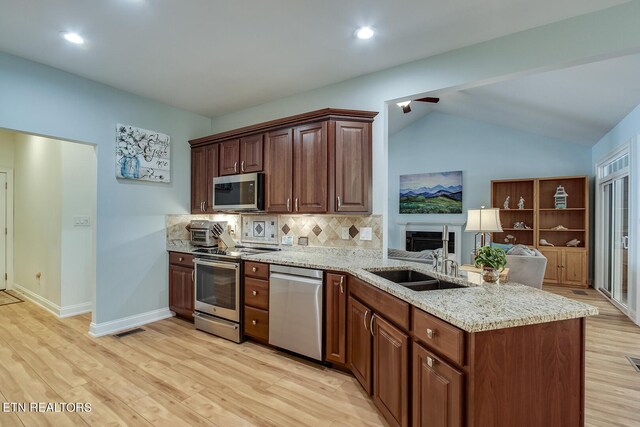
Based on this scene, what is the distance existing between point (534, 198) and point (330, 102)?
5.00 metres

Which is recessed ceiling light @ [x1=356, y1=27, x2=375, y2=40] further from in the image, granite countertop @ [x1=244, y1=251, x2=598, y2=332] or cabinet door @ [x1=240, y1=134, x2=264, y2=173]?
granite countertop @ [x1=244, y1=251, x2=598, y2=332]

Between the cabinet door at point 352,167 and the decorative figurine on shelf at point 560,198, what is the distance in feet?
16.6

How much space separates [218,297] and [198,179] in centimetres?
168

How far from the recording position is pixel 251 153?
11.5 ft

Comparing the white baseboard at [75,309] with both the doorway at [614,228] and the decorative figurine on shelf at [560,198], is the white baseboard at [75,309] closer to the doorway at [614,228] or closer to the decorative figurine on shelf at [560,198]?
the doorway at [614,228]

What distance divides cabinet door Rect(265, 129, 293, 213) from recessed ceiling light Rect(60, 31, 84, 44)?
173cm

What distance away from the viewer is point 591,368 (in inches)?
102

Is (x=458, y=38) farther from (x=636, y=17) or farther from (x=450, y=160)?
(x=450, y=160)

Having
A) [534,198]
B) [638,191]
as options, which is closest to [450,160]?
[534,198]

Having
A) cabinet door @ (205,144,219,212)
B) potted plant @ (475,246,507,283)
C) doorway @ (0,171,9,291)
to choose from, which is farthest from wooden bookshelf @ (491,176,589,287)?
doorway @ (0,171,9,291)

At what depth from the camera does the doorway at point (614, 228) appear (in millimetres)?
4176

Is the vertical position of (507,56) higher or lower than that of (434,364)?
higher

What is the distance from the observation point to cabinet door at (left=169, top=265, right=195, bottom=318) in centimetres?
364

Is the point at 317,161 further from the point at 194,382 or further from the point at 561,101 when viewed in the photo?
the point at 561,101
